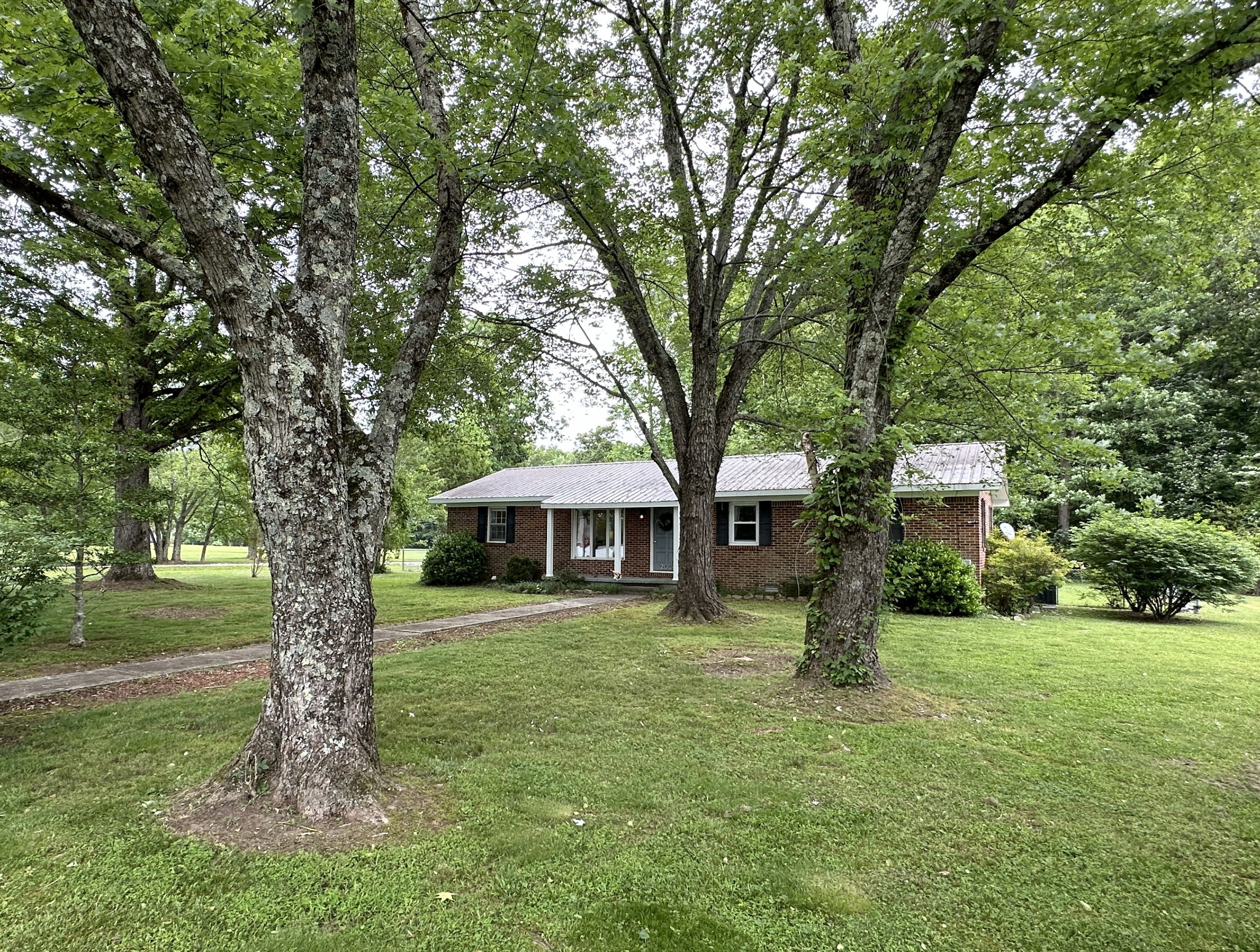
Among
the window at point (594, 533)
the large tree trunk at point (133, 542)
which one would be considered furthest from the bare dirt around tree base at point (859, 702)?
the large tree trunk at point (133, 542)

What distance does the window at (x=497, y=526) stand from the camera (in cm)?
2008

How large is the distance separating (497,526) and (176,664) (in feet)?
42.2

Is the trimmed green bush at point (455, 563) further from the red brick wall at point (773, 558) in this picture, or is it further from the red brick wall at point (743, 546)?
the red brick wall at point (773, 558)

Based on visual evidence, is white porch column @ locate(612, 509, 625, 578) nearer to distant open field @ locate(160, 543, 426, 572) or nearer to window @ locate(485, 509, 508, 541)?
window @ locate(485, 509, 508, 541)

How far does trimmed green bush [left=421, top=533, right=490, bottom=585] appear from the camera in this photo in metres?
18.7

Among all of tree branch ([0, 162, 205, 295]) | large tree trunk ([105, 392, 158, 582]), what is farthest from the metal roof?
tree branch ([0, 162, 205, 295])

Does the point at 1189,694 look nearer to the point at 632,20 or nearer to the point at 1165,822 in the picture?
the point at 1165,822

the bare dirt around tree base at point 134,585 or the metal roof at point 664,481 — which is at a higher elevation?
the metal roof at point 664,481

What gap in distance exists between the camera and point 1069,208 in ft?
26.0

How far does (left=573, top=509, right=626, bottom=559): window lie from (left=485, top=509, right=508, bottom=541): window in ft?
7.77

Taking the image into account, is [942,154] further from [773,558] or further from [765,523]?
[773,558]

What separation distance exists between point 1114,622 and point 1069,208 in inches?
325

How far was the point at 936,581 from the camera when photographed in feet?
Answer: 40.1

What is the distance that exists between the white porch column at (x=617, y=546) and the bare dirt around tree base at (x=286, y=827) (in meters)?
14.0
